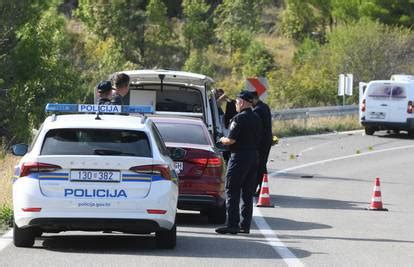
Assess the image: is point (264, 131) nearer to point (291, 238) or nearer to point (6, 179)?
point (6, 179)

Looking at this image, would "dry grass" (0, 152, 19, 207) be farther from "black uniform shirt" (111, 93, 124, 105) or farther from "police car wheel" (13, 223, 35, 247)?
"police car wheel" (13, 223, 35, 247)

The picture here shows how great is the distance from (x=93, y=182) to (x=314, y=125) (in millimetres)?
28959

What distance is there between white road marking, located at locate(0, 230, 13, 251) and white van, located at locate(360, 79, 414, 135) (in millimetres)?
25727

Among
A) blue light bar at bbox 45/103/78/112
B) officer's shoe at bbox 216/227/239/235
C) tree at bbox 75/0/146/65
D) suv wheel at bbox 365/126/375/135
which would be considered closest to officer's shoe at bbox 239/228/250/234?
officer's shoe at bbox 216/227/239/235

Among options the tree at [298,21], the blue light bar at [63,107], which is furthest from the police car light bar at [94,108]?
the tree at [298,21]

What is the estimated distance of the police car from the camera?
11250mm

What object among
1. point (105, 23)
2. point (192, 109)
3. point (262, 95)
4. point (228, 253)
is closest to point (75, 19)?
point (105, 23)

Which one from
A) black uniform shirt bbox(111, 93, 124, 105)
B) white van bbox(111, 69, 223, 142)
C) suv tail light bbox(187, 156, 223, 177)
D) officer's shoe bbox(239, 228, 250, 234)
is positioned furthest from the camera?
white van bbox(111, 69, 223, 142)

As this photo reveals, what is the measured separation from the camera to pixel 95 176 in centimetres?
1130

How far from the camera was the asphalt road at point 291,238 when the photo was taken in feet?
36.6

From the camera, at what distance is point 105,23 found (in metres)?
65.2

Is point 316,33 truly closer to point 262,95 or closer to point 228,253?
point 262,95

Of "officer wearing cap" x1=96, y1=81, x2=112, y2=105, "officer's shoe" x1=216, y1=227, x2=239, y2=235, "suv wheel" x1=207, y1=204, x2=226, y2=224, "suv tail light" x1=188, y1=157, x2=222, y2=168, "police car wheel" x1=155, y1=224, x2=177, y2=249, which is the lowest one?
"suv wheel" x1=207, y1=204, x2=226, y2=224

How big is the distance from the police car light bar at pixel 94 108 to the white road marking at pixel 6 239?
5.09ft
